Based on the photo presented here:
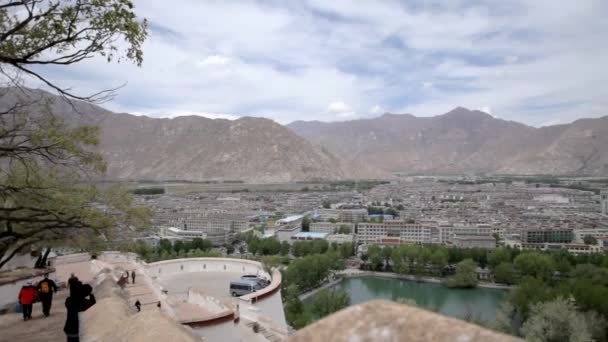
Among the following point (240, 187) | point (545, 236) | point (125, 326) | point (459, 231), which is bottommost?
point (545, 236)

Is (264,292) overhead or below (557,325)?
overhead

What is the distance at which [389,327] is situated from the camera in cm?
109

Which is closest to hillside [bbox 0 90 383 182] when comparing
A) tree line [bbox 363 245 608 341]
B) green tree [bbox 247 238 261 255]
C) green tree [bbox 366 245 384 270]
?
green tree [bbox 247 238 261 255]

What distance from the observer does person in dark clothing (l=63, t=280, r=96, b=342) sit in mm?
3428

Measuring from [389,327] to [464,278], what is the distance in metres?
26.3

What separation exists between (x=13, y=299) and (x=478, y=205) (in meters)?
69.1

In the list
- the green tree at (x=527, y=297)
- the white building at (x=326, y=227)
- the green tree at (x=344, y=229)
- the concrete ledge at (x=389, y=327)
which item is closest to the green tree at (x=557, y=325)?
the green tree at (x=527, y=297)

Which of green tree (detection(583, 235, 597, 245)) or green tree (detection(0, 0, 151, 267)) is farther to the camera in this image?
green tree (detection(583, 235, 597, 245))

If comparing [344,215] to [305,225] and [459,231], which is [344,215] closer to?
[305,225]

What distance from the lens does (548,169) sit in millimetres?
118625

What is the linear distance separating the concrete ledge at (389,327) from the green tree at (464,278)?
26171mm

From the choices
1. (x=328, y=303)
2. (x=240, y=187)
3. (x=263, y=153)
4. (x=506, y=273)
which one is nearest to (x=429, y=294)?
(x=506, y=273)

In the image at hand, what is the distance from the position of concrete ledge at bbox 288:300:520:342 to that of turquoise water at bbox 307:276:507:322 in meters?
20.1

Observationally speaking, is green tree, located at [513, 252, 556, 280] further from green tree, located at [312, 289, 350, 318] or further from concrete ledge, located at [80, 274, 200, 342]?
concrete ledge, located at [80, 274, 200, 342]
